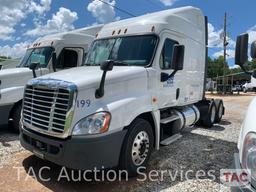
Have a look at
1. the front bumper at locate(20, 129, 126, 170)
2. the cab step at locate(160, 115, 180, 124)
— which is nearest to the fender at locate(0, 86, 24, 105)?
the front bumper at locate(20, 129, 126, 170)

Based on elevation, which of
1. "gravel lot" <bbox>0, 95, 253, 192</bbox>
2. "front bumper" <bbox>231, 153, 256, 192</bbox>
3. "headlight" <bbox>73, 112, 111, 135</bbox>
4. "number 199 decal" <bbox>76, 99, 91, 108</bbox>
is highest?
"number 199 decal" <bbox>76, 99, 91, 108</bbox>

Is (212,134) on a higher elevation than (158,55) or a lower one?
lower

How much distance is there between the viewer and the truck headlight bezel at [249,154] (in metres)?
2.37

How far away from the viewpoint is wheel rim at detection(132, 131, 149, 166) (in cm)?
473

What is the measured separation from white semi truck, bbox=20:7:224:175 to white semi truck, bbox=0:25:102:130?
2.68m

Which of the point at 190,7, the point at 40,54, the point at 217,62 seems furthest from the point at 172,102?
the point at 217,62

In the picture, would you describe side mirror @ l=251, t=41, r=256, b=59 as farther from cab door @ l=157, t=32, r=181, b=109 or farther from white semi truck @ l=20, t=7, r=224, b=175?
cab door @ l=157, t=32, r=181, b=109

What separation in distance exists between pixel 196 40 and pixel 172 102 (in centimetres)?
232

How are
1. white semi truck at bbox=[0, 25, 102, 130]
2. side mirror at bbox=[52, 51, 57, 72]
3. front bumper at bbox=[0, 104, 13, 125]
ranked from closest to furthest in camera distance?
front bumper at bbox=[0, 104, 13, 125], white semi truck at bbox=[0, 25, 102, 130], side mirror at bbox=[52, 51, 57, 72]

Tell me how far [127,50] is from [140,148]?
199 centimetres

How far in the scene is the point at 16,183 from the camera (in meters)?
4.53

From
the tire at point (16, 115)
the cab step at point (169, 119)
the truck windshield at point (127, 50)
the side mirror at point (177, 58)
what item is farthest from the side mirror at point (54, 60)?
the side mirror at point (177, 58)

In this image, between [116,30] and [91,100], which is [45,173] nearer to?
[91,100]

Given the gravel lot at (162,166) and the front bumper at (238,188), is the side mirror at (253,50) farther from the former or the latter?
the gravel lot at (162,166)
